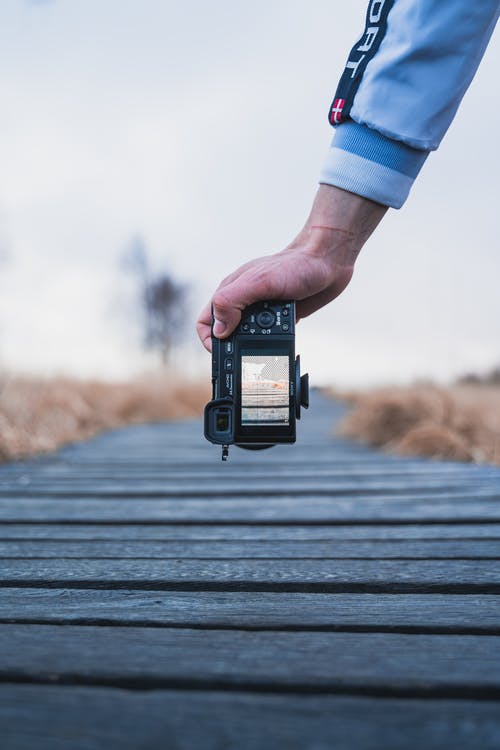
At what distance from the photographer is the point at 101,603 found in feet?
3.53

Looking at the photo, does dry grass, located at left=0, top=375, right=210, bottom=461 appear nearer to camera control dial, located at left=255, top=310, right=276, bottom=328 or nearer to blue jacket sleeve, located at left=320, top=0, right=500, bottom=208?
camera control dial, located at left=255, top=310, right=276, bottom=328

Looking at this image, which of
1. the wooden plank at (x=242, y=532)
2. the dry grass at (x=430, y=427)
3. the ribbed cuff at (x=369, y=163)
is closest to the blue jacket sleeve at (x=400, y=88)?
the ribbed cuff at (x=369, y=163)

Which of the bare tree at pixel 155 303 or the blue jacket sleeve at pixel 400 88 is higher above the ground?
the bare tree at pixel 155 303

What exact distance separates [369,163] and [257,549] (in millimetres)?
853

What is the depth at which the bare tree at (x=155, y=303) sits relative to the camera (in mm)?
22875

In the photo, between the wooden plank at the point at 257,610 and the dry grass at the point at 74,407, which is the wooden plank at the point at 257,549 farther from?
the dry grass at the point at 74,407

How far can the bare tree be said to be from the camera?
901 inches

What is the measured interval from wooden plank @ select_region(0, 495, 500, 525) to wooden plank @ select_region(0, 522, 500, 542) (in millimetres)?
58

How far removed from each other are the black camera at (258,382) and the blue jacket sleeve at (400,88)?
262mm

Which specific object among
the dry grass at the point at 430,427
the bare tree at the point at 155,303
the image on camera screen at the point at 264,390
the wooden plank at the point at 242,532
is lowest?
the wooden plank at the point at 242,532

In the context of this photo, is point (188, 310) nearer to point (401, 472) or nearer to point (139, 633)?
point (401, 472)

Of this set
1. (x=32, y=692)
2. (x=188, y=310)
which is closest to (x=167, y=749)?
(x=32, y=692)

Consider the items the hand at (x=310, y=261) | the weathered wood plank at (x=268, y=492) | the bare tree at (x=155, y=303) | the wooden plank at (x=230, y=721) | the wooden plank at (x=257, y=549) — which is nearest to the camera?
the wooden plank at (x=230, y=721)

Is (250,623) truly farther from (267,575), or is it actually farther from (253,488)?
(253,488)
